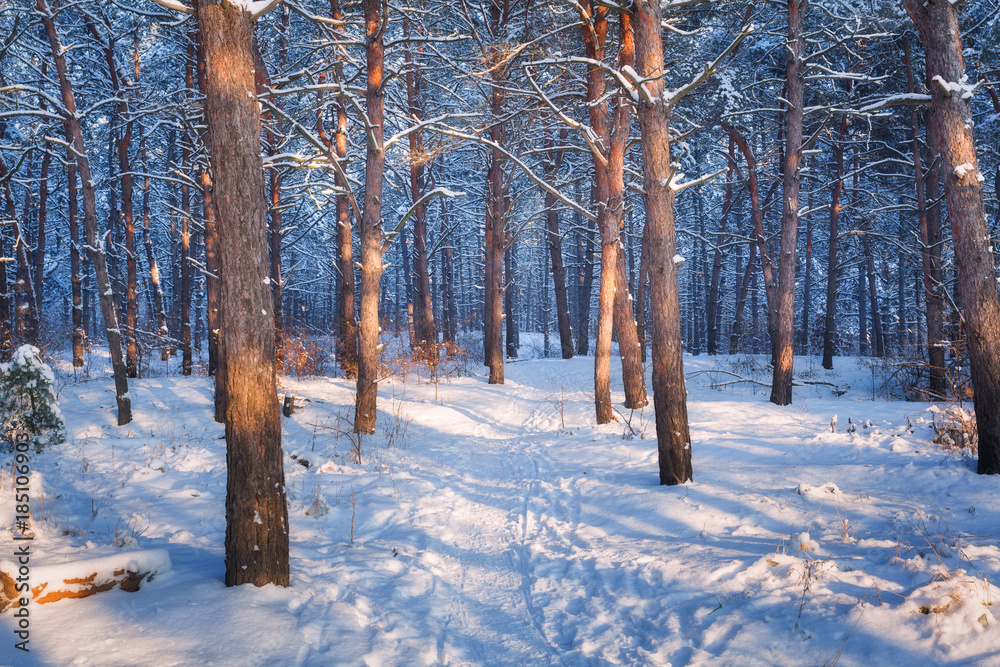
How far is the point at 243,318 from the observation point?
139 inches

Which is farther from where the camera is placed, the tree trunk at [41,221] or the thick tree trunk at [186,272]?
the tree trunk at [41,221]

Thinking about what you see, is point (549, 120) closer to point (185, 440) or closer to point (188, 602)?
point (185, 440)

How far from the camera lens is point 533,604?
12.1ft

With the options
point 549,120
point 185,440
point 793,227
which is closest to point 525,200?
point 549,120

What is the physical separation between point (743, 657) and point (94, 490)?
6.72 m

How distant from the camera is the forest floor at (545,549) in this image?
277 cm

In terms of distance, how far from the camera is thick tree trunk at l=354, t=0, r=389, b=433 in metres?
8.53

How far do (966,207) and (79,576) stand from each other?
8417mm

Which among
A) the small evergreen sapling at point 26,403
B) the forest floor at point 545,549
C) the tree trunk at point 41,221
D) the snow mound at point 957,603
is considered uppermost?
the tree trunk at point 41,221

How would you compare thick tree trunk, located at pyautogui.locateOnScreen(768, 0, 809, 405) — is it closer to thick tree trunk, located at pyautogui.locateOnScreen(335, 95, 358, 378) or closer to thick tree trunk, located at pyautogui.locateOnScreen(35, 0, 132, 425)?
thick tree trunk, located at pyautogui.locateOnScreen(335, 95, 358, 378)

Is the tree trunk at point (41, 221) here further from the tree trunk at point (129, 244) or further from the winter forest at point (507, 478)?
the winter forest at point (507, 478)

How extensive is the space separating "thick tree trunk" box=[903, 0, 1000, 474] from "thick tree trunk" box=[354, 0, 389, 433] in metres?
7.50

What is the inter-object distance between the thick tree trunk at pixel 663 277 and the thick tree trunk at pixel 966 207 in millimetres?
2798

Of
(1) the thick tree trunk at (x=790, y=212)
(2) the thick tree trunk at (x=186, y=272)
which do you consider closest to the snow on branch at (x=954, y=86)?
(1) the thick tree trunk at (x=790, y=212)
